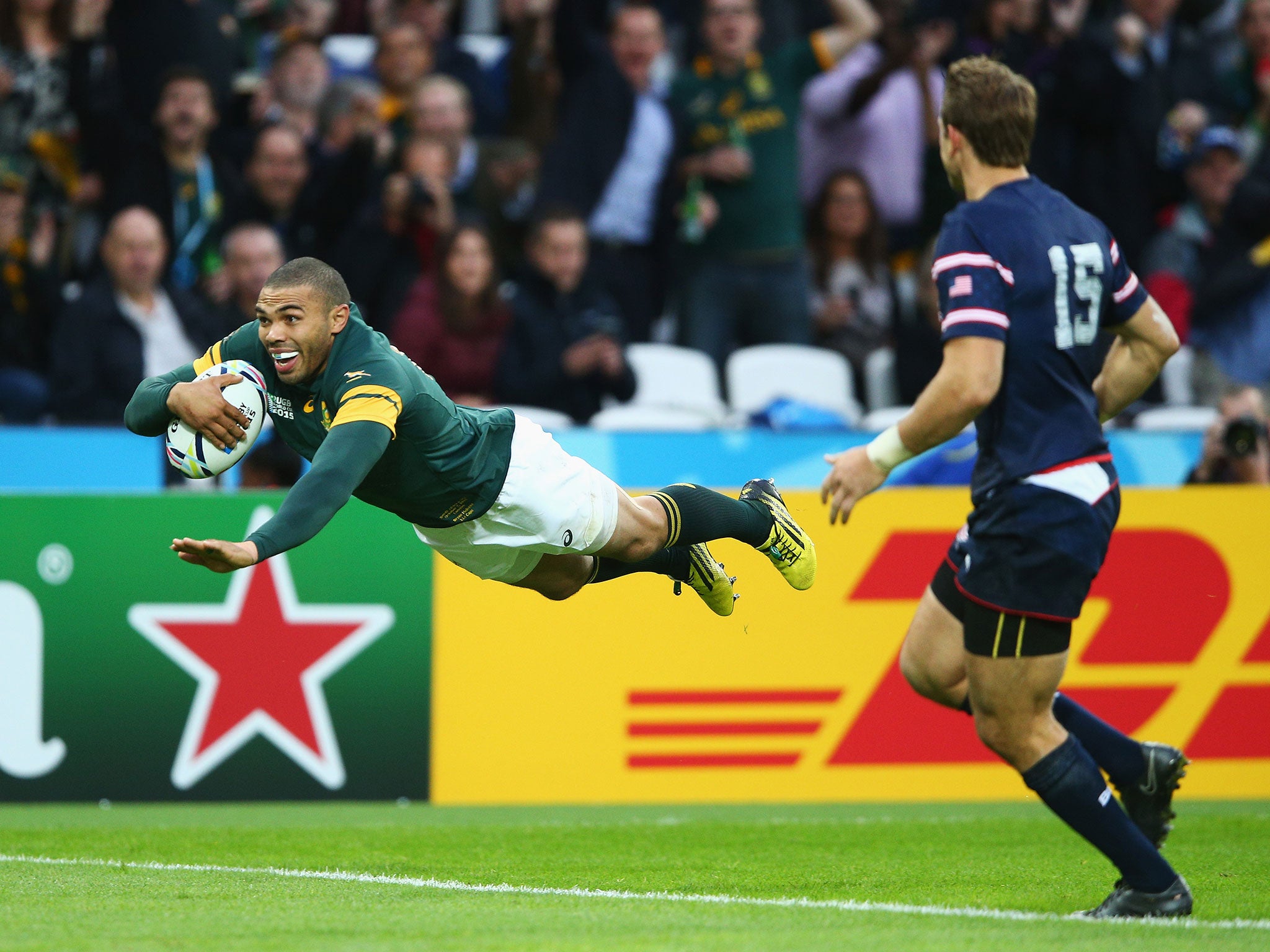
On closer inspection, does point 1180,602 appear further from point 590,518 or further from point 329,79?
point 329,79

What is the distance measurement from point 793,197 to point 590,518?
18.6ft

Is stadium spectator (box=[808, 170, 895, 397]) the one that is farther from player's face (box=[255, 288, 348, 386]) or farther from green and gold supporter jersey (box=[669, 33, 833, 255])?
player's face (box=[255, 288, 348, 386])

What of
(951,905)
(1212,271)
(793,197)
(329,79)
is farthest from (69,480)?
(1212,271)

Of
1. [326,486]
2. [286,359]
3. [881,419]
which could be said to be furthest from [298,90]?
[326,486]

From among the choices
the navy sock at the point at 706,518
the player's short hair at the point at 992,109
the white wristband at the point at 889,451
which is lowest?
the navy sock at the point at 706,518

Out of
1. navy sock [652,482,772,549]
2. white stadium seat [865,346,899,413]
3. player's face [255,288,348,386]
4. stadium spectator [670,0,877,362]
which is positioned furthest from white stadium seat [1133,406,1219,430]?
player's face [255,288,348,386]

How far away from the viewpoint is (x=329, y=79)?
1153 cm

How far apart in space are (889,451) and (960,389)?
0.90 feet

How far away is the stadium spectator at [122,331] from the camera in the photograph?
9.40m

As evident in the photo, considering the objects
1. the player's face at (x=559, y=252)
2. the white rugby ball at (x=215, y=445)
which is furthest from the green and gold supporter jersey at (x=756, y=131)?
the white rugby ball at (x=215, y=445)

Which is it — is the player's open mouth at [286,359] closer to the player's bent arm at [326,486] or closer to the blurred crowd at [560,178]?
the player's bent arm at [326,486]

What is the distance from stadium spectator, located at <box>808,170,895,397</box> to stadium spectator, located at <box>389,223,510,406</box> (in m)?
2.32

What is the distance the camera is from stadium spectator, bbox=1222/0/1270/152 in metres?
12.0

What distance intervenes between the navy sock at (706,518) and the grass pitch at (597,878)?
117 cm
